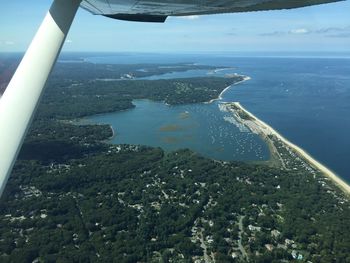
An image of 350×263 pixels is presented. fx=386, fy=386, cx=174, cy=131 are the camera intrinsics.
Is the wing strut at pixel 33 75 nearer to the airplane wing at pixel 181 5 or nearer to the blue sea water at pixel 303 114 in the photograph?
the airplane wing at pixel 181 5

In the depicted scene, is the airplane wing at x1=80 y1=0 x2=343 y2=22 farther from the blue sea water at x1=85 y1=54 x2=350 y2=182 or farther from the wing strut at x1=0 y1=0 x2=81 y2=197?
the blue sea water at x1=85 y1=54 x2=350 y2=182

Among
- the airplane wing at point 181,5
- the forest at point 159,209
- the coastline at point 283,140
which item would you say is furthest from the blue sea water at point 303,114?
the airplane wing at point 181,5

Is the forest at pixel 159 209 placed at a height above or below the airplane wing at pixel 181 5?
below

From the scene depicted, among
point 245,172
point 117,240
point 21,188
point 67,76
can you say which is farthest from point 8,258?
point 67,76

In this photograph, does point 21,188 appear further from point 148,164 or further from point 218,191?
point 218,191

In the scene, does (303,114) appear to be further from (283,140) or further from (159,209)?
(159,209)
